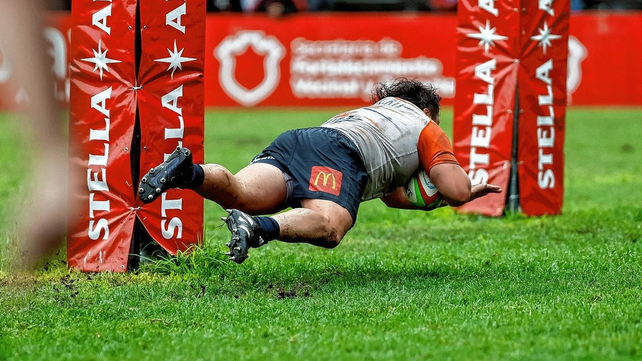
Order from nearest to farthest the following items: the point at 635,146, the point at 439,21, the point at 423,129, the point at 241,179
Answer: the point at 241,179
the point at 423,129
the point at 635,146
the point at 439,21

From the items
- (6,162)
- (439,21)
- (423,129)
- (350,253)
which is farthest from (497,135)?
(439,21)

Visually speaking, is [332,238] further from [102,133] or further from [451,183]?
[102,133]

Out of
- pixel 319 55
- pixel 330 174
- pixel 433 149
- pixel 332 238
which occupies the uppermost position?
pixel 319 55

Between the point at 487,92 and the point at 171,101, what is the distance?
363 centimetres

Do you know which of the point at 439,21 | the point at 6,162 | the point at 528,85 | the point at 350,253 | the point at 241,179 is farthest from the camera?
the point at 439,21

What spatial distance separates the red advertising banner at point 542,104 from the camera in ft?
28.7

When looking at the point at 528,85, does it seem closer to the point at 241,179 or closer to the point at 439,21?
the point at 241,179

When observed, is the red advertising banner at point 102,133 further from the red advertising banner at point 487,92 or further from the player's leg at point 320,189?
the red advertising banner at point 487,92

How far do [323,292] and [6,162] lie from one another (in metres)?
9.02

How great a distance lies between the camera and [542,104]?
888 centimetres

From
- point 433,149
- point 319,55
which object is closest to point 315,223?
point 433,149

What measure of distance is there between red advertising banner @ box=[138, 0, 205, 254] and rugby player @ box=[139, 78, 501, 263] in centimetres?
59

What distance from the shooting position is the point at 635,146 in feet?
51.2

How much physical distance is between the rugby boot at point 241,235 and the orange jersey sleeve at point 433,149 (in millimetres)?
1307
